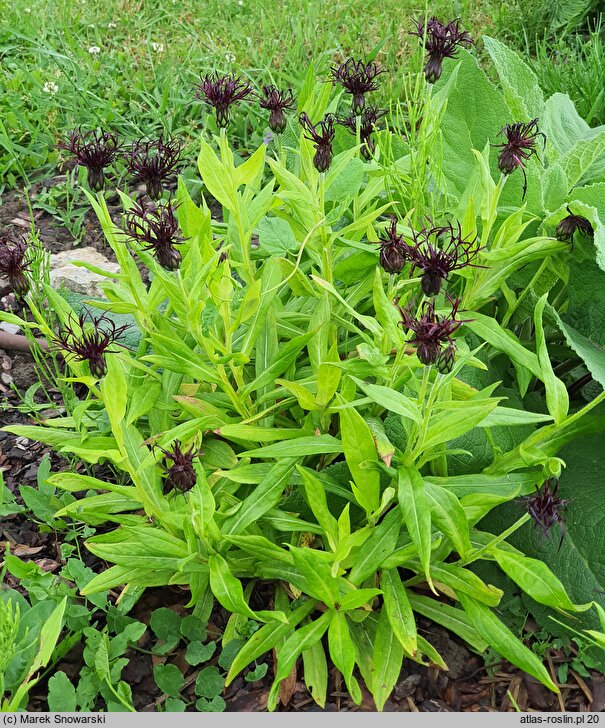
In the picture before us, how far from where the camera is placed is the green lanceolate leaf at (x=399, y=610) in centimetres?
164

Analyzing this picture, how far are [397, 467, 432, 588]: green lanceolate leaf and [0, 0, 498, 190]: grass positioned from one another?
242 centimetres

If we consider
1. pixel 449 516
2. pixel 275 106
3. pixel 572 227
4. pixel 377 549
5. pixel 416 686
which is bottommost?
pixel 416 686

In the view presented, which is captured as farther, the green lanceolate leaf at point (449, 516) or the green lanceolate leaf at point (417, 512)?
the green lanceolate leaf at point (449, 516)

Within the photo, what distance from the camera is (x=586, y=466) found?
193 centimetres

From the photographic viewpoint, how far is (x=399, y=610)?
1.71 m

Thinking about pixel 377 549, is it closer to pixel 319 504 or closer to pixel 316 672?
pixel 319 504

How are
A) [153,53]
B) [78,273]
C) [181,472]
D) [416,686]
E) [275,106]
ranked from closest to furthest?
1. [181,472]
2. [416,686]
3. [275,106]
4. [78,273]
5. [153,53]

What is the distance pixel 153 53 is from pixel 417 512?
3537mm

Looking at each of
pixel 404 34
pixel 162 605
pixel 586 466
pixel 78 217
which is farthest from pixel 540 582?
pixel 404 34

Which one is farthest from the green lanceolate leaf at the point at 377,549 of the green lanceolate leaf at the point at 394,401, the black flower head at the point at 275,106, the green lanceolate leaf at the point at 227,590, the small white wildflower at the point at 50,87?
the small white wildflower at the point at 50,87

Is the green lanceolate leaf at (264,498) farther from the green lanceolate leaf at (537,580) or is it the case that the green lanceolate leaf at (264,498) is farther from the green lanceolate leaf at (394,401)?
the green lanceolate leaf at (537,580)

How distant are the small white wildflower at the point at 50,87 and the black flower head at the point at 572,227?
2.87 metres

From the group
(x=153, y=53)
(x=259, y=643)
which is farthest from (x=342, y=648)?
(x=153, y=53)

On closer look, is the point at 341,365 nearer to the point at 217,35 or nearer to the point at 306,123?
the point at 306,123
